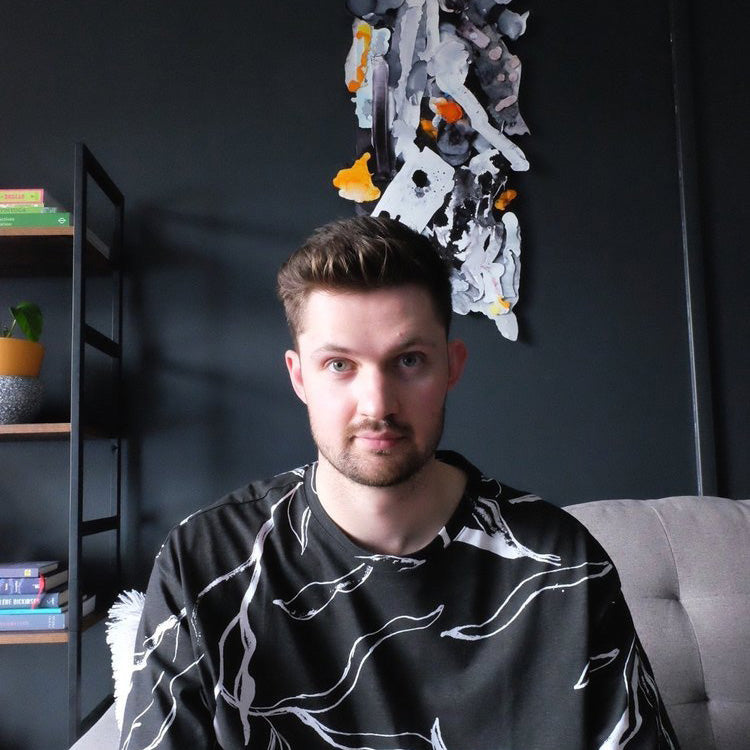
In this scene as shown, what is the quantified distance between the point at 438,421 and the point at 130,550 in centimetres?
123

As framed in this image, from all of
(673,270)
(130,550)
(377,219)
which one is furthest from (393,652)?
(673,270)

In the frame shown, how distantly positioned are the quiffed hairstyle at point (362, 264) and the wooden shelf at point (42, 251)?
871mm

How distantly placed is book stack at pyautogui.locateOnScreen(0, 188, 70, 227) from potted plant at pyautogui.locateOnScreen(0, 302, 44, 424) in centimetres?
20

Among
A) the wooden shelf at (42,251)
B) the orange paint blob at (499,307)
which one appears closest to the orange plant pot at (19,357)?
the wooden shelf at (42,251)

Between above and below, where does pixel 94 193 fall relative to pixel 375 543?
above

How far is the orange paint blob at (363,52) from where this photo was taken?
216 centimetres

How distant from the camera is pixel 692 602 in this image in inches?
57.9

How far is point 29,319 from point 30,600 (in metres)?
0.67

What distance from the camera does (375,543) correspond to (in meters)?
1.15

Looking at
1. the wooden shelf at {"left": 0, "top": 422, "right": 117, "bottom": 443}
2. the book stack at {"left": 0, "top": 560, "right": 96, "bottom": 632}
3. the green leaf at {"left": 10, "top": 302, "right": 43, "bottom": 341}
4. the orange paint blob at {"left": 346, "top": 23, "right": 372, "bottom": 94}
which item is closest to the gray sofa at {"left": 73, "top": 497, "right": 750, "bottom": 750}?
the book stack at {"left": 0, "top": 560, "right": 96, "bottom": 632}

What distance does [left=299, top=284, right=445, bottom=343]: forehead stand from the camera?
113 centimetres

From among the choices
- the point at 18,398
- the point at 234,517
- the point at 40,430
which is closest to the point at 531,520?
the point at 234,517

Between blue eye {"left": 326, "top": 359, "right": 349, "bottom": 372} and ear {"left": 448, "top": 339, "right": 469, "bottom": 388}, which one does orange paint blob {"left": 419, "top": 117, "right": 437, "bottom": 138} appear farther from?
blue eye {"left": 326, "top": 359, "right": 349, "bottom": 372}

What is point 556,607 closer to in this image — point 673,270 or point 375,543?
point 375,543
